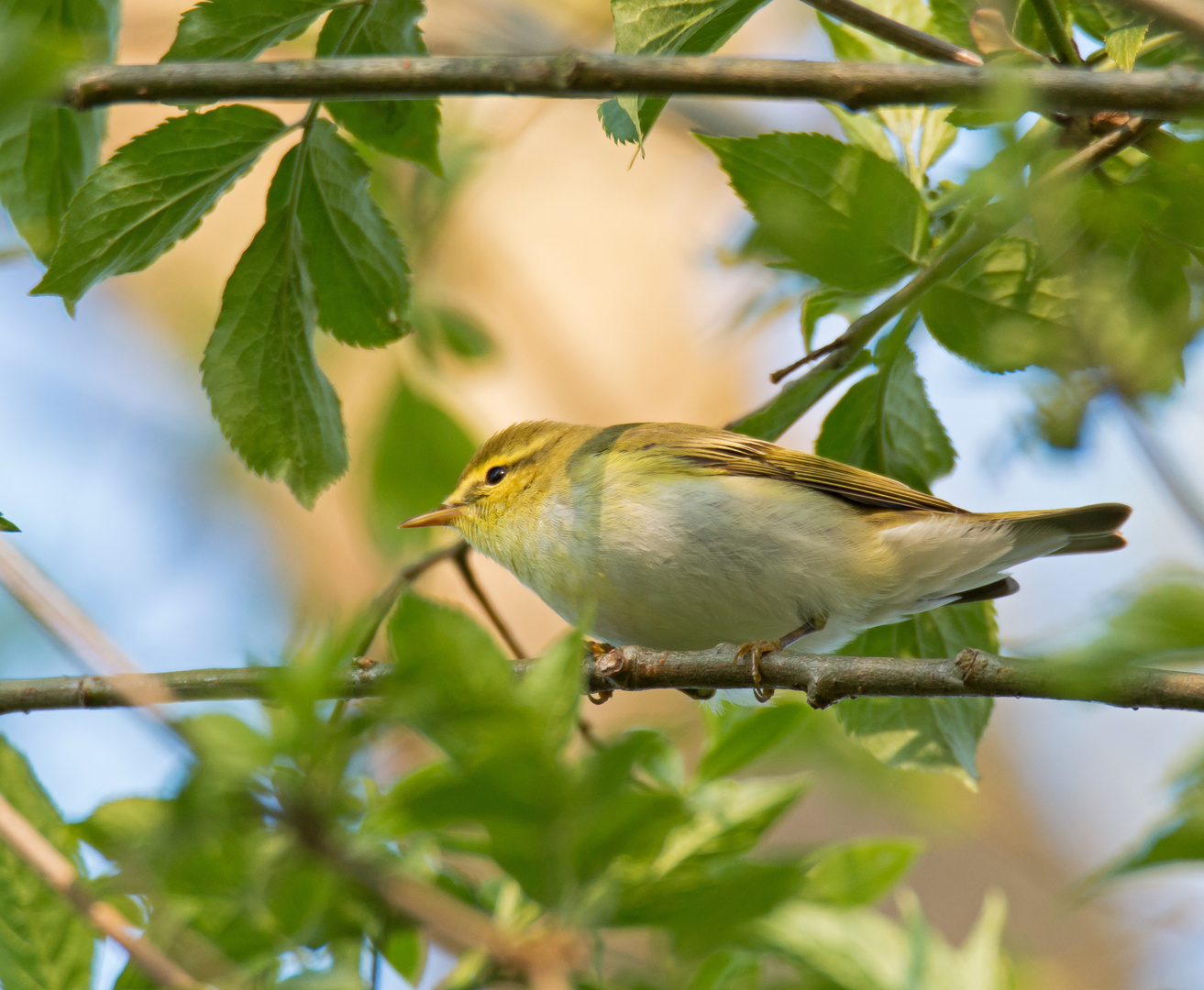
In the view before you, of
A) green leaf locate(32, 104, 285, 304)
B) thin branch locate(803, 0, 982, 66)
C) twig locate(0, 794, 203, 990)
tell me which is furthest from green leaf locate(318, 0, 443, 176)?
twig locate(0, 794, 203, 990)

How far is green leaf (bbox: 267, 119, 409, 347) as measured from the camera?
2.12 metres

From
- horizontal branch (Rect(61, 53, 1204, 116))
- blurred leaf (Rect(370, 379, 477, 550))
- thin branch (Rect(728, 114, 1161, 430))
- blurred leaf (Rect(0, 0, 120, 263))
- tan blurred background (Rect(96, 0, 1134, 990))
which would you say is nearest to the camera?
horizontal branch (Rect(61, 53, 1204, 116))

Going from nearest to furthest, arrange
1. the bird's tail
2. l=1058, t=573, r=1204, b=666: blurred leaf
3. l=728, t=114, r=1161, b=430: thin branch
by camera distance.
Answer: l=1058, t=573, r=1204, b=666: blurred leaf → l=728, t=114, r=1161, b=430: thin branch → the bird's tail

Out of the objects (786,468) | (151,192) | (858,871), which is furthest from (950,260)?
(786,468)

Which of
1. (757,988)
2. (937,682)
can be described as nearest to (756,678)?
(937,682)

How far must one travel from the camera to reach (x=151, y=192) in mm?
1906

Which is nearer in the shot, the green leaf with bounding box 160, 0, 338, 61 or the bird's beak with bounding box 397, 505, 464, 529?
the green leaf with bounding box 160, 0, 338, 61

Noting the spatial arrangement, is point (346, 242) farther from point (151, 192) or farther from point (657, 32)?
point (657, 32)

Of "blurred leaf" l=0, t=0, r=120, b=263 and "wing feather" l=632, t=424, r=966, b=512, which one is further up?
"wing feather" l=632, t=424, r=966, b=512

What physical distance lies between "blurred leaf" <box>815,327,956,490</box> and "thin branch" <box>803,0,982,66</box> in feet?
2.06

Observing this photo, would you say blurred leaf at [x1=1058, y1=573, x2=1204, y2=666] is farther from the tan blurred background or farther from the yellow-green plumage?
the tan blurred background

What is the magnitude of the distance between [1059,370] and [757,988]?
1.10 metres

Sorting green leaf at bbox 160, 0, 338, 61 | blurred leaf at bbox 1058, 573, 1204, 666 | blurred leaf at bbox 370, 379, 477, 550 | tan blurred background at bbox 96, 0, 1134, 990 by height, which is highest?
tan blurred background at bbox 96, 0, 1134, 990

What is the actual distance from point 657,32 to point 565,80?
1.73 feet
